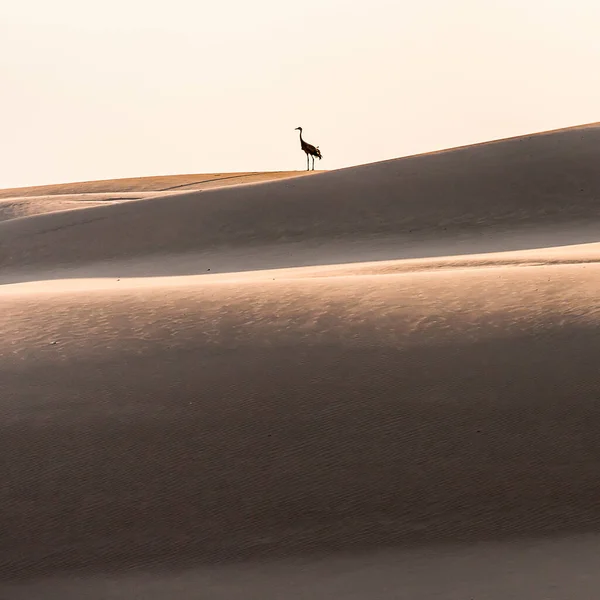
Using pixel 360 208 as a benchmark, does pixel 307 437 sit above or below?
below

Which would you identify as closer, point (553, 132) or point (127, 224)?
point (127, 224)

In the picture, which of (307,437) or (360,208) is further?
(360,208)

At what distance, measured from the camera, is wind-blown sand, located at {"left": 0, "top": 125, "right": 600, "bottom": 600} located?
185 inches

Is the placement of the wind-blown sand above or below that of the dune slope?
below

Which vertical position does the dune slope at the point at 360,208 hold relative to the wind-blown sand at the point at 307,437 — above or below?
above

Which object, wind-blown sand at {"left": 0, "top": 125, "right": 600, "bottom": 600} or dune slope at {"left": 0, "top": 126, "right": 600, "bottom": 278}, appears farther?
dune slope at {"left": 0, "top": 126, "right": 600, "bottom": 278}

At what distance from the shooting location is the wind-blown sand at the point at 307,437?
15.4 ft

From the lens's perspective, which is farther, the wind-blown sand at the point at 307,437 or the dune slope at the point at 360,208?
the dune slope at the point at 360,208

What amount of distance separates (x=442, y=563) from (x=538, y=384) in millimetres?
Answer: 1423

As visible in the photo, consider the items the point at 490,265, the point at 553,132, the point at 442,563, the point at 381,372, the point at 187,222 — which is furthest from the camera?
the point at 553,132

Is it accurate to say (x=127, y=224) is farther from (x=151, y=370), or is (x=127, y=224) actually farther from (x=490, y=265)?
(x=151, y=370)

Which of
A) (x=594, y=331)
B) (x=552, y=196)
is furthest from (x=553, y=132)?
(x=594, y=331)

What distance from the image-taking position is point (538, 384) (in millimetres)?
5566

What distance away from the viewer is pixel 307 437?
5297 millimetres
